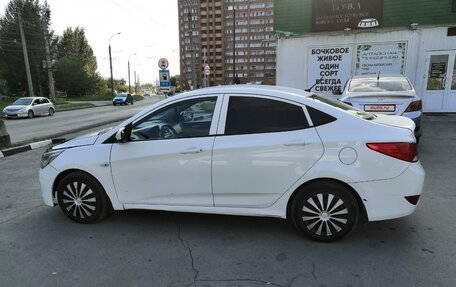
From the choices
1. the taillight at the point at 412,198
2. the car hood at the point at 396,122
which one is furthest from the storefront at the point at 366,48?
the taillight at the point at 412,198

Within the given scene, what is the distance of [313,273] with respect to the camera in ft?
10.1

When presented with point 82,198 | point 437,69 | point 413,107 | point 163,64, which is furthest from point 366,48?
point 82,198

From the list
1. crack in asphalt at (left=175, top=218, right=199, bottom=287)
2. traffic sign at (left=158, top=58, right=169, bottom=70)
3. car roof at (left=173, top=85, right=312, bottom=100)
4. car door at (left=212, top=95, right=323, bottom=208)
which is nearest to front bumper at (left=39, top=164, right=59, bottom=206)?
crack in asphalt at (left=175, top=218, right=199, bottom=287)

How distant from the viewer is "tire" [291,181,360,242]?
11.4 ft

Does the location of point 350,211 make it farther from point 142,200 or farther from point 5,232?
point 5,232

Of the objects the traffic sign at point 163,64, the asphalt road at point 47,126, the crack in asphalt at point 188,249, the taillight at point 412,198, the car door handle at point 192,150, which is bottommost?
the asphalt road at point 47,126

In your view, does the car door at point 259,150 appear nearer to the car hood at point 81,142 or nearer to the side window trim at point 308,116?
the side window trim at point 308,116

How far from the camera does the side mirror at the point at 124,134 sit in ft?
12.8

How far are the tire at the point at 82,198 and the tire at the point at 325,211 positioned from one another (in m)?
2.23

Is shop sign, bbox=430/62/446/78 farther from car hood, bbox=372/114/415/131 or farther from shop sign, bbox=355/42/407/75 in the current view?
car hood, bbox=372/114/415/131

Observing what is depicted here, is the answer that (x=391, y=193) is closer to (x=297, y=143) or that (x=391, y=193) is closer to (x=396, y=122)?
(x=396, y=122)

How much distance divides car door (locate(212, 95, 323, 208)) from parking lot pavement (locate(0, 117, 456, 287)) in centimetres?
50

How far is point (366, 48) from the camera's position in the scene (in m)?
14.2

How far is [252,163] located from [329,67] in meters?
12.4
